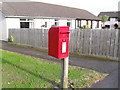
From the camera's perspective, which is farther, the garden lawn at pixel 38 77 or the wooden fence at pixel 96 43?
the wooden fence at pixel 96 43

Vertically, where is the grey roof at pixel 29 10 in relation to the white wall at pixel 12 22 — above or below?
above

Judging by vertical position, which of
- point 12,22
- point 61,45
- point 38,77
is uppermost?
point 12,22

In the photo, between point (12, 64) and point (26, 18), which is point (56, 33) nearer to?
point (12, 64)

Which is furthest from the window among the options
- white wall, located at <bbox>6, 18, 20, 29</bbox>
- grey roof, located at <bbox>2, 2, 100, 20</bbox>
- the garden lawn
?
the garden lawn

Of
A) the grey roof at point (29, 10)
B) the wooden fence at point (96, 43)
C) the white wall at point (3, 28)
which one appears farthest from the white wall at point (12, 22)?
the wooden fence at point (96, 43)

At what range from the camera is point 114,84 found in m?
4.59

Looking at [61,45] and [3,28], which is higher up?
[3,28]

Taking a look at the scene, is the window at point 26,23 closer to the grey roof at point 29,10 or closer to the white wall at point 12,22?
the white wall at point 12,22

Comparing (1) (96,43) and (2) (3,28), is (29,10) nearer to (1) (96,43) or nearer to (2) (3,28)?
(2) (3,28)

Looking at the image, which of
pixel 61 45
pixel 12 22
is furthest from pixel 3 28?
pixel 61 45

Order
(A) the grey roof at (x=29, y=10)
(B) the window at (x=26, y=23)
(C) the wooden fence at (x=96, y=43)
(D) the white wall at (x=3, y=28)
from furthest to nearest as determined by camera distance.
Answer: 1. (B) the window at (x=26, y=23)
2. (A) the grey roof at (x=29, y=10)
3. (D) the white wall at (x=3, y=28)
4. (C) the wooden fence at (x=96, y=43)

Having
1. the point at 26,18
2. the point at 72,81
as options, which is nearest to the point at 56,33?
the point at 72,81

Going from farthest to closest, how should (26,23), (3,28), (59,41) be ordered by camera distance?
(26,23)
(3,28)
(59,41)

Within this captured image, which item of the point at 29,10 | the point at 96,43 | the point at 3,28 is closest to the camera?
the point at 96,43
